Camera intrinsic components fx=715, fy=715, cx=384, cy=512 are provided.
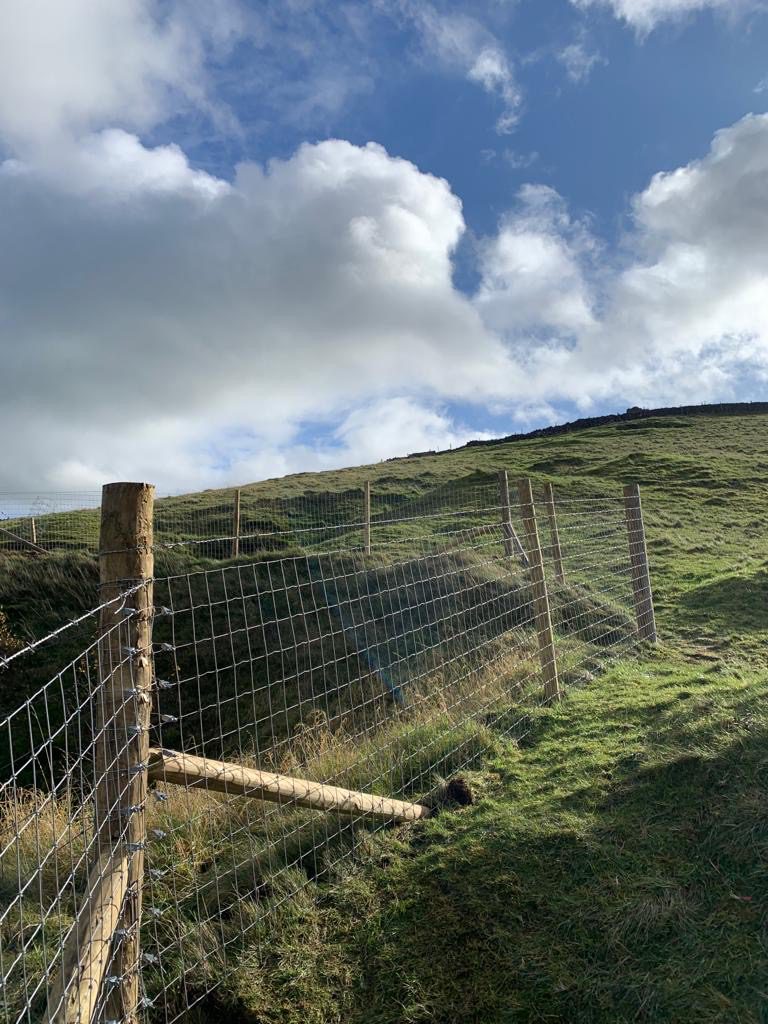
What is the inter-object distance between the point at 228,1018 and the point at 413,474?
2933 centimetres

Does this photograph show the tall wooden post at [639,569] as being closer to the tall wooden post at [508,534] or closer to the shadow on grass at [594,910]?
the tall wooden post at [508,534]

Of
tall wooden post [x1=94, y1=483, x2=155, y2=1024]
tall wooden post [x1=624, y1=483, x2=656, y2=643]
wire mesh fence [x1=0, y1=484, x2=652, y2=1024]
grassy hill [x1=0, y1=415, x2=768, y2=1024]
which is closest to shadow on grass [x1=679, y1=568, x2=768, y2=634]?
tall wooden post [x1=624, y1=483, x2=656, y2=643]

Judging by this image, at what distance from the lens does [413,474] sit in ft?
105

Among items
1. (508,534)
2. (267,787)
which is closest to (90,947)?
(267,787)

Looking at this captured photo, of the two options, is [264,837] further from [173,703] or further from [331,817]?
[173,703]

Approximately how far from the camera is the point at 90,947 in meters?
2.54

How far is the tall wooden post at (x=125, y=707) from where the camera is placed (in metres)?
2.80

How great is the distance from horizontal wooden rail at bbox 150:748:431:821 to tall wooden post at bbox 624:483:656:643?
4.80 m

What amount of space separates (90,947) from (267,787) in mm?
1062

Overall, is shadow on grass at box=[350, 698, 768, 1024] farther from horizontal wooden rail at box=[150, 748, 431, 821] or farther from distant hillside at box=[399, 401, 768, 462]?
distant hillside at box=[399, 401, 768, 462]

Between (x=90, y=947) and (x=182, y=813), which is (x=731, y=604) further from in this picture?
(x=90, y=947)

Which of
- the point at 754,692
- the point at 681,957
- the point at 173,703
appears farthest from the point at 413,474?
the point at 681,957

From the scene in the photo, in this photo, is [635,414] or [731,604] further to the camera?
[635,414]

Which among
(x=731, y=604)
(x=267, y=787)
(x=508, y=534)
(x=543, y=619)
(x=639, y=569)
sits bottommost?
(x=731, y=604)
